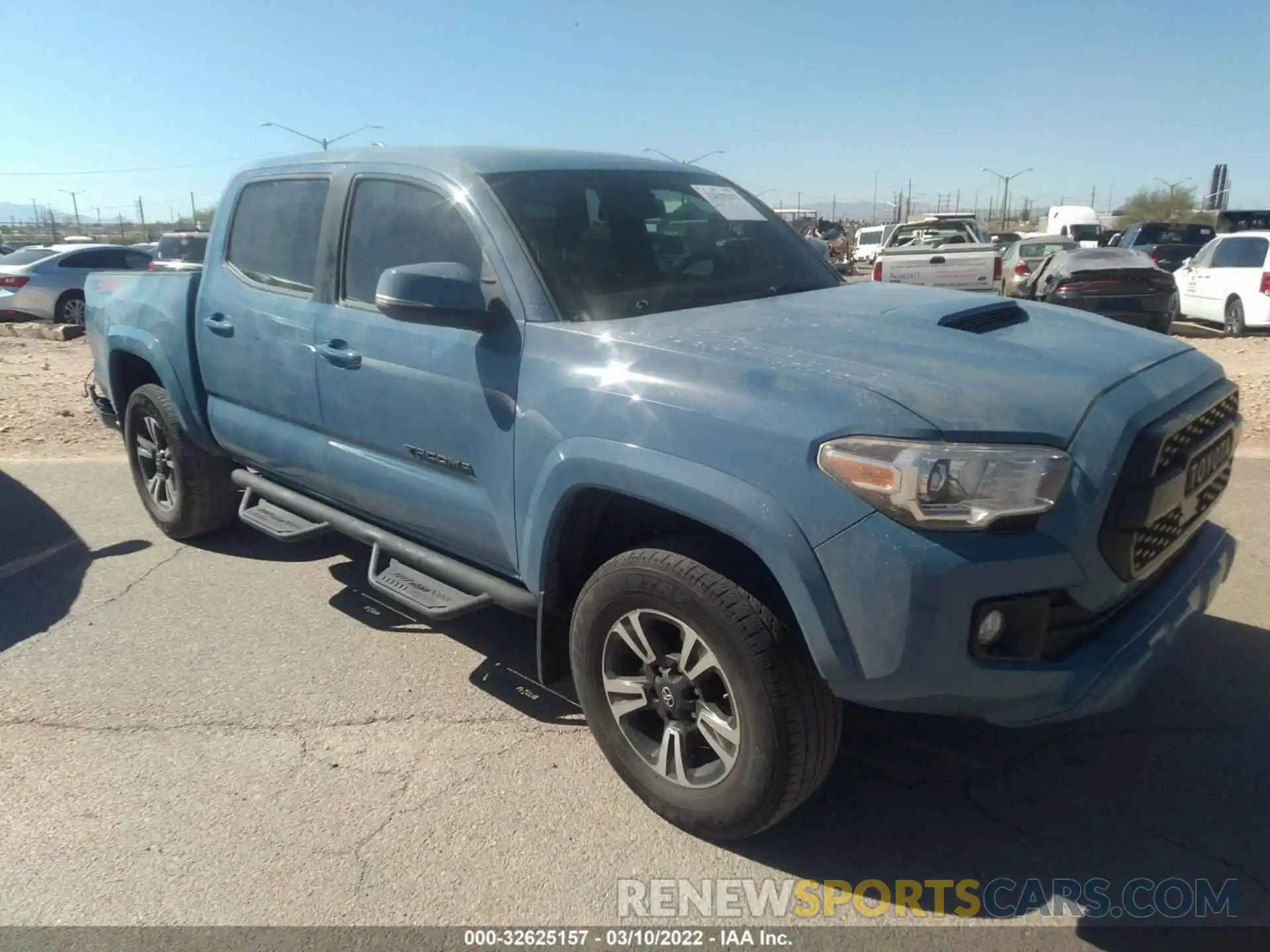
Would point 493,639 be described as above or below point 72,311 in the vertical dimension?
below

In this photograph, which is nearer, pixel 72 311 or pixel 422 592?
pixel 422 592

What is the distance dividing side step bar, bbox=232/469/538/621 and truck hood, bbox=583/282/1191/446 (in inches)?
38.8

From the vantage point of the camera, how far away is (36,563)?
5.25 m

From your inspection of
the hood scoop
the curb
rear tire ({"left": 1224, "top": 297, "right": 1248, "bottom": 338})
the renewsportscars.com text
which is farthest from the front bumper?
the curb

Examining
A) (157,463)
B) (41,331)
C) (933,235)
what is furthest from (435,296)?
(933,235)

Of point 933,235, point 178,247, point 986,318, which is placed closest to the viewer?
point 986,318

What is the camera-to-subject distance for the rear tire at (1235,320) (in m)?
13.4

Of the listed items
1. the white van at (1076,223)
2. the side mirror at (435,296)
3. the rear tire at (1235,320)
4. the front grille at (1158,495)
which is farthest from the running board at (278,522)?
the white van at (1076,223)

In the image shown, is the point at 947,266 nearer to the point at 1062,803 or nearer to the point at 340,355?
the point at 340,355

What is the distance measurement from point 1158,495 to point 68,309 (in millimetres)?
18566

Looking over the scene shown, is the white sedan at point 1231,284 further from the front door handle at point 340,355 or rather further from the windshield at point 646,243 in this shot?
the front door handle at point 340,355

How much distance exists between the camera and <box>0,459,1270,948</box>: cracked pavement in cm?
271

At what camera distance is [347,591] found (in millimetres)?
4781

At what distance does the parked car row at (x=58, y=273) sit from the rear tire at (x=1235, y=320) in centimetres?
1554
